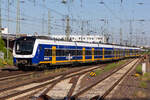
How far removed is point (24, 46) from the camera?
19.6 m

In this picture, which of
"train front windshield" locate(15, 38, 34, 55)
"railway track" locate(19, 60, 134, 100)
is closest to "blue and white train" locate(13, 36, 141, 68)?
"train front windshield" locate(15, 38, 34, 55)

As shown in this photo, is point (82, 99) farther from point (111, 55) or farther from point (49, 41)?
point (111, 55)

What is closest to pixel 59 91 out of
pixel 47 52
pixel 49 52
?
pixel 47 52

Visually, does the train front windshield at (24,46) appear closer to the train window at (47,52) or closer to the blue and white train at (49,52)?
the blue and white train at (49,52)

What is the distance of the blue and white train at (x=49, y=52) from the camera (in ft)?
63.3

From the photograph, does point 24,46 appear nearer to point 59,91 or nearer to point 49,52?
point 49,52

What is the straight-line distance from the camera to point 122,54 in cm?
4581

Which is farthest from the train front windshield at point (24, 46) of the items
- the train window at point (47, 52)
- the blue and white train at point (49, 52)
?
the train window at point (47, 52)

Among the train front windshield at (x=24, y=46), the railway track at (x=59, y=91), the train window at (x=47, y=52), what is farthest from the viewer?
the train window at (x=47, y=52)

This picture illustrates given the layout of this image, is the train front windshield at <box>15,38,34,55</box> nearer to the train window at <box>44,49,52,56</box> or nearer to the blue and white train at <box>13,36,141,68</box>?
the blue and white train at <box>13,36,141,68</box>

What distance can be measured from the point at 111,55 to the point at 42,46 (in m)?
18.9

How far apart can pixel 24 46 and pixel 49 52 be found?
231cm

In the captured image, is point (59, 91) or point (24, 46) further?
point (24, 46)

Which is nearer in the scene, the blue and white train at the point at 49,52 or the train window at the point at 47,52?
the blue and white train at the point at 49,52
